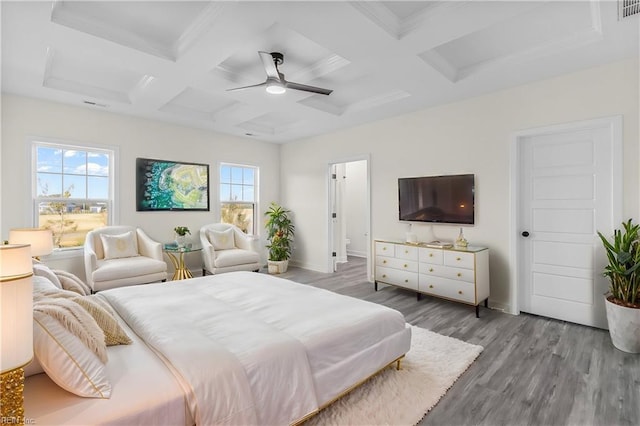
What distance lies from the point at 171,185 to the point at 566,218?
554 cm

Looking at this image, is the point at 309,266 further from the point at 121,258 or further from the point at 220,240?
the point at 121,258

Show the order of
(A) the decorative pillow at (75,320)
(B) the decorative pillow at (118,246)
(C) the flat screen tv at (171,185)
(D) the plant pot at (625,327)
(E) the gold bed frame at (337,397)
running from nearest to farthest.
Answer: (A) the decorative pillow at (75,320)
(E) the gold bed frame at (337,397)
(D) the plant pot at (625,327)
(B) the decorative pillow at (118,246)
(C) the flat screen tv at (171,185)

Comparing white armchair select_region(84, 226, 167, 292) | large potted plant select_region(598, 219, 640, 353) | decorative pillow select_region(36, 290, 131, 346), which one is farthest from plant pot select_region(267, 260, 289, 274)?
large potted plant select_region(598, 219, 640, 353)

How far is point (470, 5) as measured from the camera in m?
2.23

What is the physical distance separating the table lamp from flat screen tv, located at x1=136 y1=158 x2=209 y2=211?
4349mm

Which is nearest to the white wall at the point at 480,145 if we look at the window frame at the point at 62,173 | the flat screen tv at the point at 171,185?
the flat screen tv at the point at 171,185

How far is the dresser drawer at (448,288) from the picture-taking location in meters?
3.61

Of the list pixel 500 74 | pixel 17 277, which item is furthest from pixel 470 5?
pixel 17 277

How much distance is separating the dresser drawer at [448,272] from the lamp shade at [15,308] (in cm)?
374

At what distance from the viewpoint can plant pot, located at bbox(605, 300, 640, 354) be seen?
2.59 meters

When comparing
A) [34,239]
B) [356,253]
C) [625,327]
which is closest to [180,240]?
[34,239]

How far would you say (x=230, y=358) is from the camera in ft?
4.86

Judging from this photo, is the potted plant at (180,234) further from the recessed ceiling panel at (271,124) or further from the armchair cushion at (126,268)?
the recessed ceiling panel at (271,124)

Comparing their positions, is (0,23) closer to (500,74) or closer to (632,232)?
(500,74)
